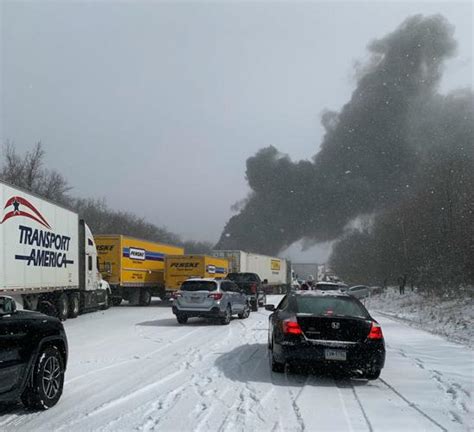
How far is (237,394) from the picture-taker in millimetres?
6574

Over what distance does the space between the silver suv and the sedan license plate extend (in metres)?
8.80

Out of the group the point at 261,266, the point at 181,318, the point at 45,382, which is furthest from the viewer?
the point at 261,266

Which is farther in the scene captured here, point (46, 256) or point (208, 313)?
point (208, 313)

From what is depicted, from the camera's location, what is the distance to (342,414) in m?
5.70

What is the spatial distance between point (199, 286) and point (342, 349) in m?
9.35

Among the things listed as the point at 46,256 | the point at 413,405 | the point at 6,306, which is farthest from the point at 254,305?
the point at 6,306

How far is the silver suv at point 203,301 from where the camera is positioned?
1591 centimetres

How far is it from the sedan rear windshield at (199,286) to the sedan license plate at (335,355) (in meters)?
9.11

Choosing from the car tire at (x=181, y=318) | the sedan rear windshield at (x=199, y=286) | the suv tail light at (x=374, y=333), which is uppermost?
the sedan rear windshield at (x=199, y=286)

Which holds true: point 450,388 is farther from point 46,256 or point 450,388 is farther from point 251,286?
point 251,286

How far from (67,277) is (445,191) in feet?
82.2

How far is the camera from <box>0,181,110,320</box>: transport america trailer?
13.4m

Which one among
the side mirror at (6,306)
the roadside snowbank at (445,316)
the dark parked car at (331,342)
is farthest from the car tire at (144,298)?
the side mirror at (6,306)

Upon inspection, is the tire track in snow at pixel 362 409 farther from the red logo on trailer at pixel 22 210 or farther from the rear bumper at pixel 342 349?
the red logo on trailer at pixel 22 210
